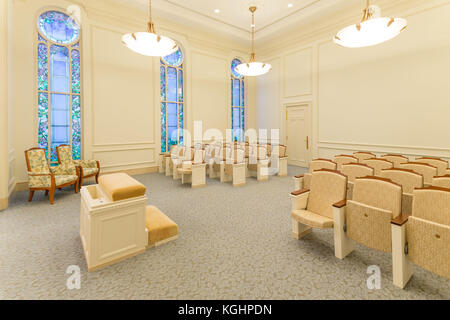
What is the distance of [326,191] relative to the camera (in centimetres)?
283

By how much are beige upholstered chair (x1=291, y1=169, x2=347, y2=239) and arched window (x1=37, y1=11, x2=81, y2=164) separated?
19.9ft

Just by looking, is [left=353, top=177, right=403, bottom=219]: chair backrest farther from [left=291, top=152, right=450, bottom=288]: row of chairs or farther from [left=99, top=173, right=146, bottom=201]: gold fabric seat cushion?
[left=99, top=173, right=146, bottom=201]: gold fabric seat cushion

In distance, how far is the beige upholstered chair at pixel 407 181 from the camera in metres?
2.78

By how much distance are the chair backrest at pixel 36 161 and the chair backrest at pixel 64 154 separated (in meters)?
0.56

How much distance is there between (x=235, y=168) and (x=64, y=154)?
13.8ft

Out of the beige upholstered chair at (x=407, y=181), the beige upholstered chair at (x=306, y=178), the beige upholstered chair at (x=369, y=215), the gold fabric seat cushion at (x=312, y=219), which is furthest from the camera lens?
the beige upholstered chair at (x=306, y=178)

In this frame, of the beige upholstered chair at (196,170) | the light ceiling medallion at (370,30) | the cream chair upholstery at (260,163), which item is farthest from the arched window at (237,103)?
the light ceiling medallion at (370,30)

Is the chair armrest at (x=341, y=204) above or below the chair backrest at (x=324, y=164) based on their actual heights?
below

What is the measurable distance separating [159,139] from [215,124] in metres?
2.43

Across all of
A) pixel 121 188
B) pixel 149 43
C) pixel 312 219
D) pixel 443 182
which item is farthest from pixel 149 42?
pixel 443 182

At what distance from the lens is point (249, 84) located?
1002cm

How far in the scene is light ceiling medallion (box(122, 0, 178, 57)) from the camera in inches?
163

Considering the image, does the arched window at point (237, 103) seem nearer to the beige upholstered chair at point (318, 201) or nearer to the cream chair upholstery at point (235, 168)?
the cream chair upholstery at point (235, 168)

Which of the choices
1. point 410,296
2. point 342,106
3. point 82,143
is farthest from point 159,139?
point 410,296
